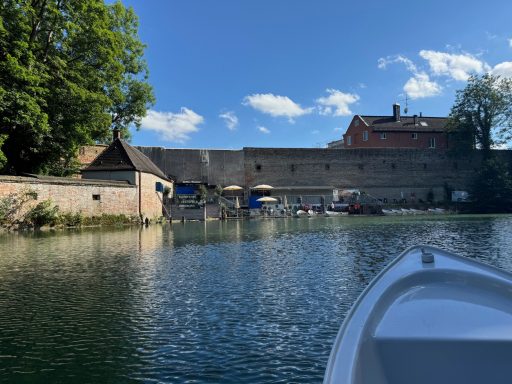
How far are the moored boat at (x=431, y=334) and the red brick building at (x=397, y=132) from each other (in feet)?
179

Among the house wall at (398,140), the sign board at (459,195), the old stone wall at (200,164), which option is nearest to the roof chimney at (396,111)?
the house wall at (398,140)

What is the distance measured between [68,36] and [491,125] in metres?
45.3

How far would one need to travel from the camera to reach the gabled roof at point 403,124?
56.0 metres

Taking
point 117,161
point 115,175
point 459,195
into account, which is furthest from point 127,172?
point 459,195

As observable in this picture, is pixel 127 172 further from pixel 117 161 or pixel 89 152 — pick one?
pixel 89 152

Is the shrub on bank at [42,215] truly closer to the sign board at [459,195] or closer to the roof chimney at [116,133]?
the roof chimney at [116,133]

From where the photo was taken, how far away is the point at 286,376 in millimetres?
4336

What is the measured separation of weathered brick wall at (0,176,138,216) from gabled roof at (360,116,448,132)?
3677 cm

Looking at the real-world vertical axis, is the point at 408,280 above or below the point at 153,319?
above

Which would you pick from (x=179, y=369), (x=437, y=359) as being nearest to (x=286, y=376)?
(x=179, y=369)

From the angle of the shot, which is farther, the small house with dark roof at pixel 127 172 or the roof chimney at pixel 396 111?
the roof chimney at pixel 396 111

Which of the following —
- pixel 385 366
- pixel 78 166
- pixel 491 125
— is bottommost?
pixel 385 366

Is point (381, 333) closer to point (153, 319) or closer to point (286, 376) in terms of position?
point (286, 376)

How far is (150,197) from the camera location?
107 ft
